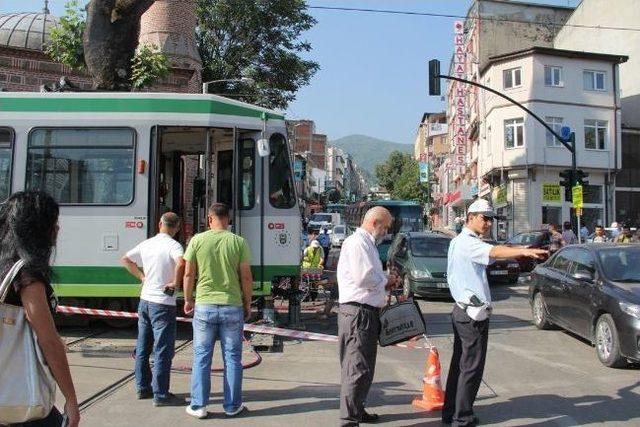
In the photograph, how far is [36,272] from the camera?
268cm

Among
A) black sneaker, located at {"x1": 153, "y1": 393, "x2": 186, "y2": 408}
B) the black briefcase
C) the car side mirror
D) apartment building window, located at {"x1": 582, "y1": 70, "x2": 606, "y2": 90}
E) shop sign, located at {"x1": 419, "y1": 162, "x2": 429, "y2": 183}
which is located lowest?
black sneaker, located at {"x1": 153, "y1": 393, "x2": 186, "y2": 408}

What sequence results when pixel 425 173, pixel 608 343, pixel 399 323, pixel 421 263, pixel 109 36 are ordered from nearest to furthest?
pixel 399 323 → pixel 608 343 → pixel 109 36 → pixel 421 263 → pixel 425 173


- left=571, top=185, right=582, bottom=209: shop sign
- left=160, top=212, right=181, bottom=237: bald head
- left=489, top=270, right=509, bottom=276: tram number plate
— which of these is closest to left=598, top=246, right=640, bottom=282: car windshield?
left=160, top=212, right=181, bottom=237: bald head

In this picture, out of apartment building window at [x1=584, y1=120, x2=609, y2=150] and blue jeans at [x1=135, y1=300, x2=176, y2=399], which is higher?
apartment building window at [x1=584, y1=120, x2=609, y2=150]

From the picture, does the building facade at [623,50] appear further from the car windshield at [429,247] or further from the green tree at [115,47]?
the green tree at [115,47]

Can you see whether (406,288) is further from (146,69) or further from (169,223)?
(169,223)

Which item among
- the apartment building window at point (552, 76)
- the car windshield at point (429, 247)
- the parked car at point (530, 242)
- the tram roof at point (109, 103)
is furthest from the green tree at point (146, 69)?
the apartment building window at point (552, 76)

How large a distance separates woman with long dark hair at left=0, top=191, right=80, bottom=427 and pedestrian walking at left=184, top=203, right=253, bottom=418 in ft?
9.25

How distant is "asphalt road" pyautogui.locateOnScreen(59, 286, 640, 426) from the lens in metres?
5.82

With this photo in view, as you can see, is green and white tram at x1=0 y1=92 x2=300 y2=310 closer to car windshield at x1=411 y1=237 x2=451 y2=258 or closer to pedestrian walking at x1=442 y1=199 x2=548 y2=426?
pedestrian walking at x1=442 y1=199 x2=548 y2=426

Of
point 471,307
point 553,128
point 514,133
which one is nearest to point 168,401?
point 471,307

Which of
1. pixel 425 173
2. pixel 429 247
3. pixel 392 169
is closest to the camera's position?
pixel 429 247

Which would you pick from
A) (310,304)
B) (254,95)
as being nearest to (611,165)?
(254,95)

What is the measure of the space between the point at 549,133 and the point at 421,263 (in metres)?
23.7
